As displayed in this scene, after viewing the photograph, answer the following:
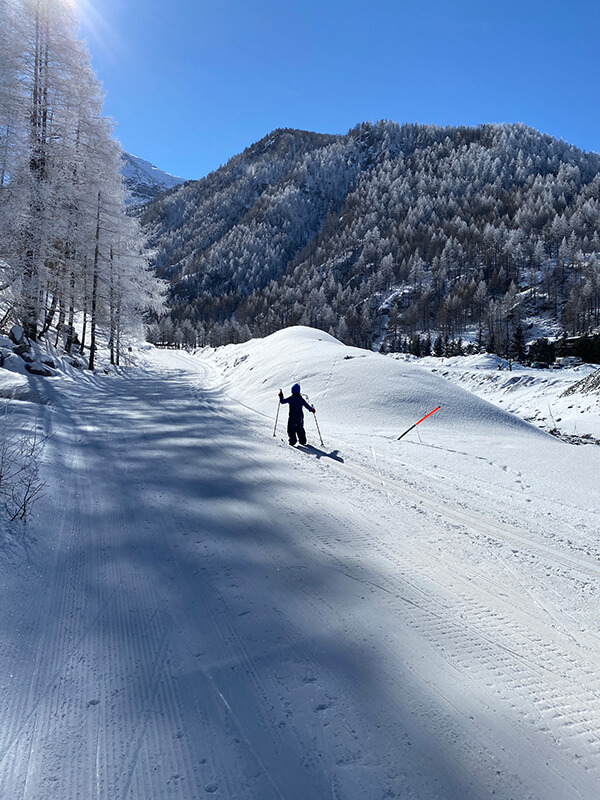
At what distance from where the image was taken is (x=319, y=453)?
8.97 meters

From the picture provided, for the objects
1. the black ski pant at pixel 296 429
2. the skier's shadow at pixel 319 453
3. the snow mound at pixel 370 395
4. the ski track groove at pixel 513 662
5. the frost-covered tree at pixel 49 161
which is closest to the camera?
the ski track groove at pixel 513 662

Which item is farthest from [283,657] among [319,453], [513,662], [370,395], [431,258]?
[431,258]

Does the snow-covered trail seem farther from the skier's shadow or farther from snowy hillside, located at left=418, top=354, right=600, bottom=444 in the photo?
snowy hillside, located at left=418, top=354, right=600, bottom=444

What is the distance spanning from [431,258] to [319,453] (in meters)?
145

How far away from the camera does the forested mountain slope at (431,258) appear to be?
10906 centimetres

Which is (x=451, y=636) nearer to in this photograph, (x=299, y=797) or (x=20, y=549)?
(x=299, y=797)

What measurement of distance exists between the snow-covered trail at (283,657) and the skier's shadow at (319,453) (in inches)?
116

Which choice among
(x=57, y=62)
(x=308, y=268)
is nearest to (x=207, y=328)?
(x=308, y=268)

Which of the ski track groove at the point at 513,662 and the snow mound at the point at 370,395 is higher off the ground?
the snow mound at the point at 370,395

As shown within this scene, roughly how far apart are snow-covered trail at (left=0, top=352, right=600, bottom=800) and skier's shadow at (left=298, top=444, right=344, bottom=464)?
2953 mm

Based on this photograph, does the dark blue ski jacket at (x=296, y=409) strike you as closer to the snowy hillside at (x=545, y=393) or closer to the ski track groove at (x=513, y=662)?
the ski track groove at (x=513, y=662)

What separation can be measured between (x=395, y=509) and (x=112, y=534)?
3771mm

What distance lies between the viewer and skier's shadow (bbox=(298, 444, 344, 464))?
28.2ft

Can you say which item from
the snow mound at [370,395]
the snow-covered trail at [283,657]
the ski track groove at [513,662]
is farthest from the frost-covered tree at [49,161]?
the ski track groove at [513,662]
